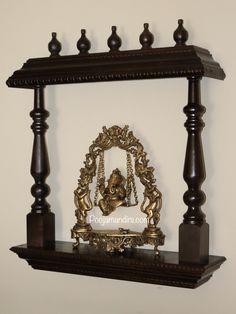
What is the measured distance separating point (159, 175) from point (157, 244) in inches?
7.2

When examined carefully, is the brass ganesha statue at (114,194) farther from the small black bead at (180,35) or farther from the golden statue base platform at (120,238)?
the small black bead at (180,35)

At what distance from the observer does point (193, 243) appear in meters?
1.34

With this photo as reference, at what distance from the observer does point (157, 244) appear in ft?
4.64

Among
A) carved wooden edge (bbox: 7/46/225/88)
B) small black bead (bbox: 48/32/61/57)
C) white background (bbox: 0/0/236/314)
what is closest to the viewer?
carved wooden edge (bbox: 7/46/225/88)

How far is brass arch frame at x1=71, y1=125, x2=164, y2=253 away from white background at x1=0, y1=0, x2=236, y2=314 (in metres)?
0.04

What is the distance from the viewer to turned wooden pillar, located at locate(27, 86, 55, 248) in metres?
1.53

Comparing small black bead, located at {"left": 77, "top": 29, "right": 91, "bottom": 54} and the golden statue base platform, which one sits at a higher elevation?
small black bead, located at {"left": 77, "top": 29, "right": 91, "bottom": 54}

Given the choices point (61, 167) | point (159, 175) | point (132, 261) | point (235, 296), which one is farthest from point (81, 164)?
point (235, 296)

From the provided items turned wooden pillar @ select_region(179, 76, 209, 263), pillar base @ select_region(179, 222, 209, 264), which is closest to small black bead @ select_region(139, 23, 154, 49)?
turned wooden pillar @ select_region(179, 76, 209, 263)

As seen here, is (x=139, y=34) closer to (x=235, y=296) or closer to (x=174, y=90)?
(x=174, y=90)

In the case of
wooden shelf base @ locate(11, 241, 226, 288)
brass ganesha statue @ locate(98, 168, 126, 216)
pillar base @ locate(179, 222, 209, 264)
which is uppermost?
brass ganesha statue @ locate(98, 168, 126, 216)

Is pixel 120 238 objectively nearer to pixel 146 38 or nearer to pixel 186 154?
pixel 186 154

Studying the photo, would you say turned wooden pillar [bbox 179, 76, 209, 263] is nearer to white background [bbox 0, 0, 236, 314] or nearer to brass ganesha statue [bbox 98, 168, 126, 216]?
white background [bbox 0, 0, 236, 314]

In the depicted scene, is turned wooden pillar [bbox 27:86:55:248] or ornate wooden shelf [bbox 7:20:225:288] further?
turned wooden pillar [bbox 27:86:55:248]
